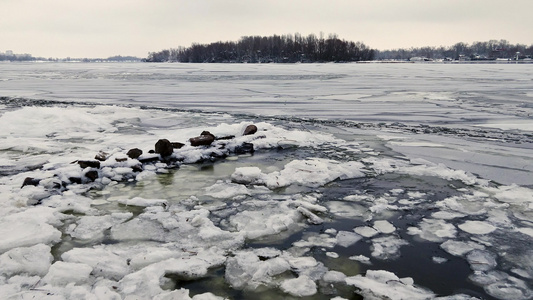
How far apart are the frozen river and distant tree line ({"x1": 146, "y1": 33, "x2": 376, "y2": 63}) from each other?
82.0 meters

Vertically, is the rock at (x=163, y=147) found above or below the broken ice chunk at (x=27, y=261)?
above

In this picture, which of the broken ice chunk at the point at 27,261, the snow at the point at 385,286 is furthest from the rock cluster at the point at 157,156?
the snow at the point at 385,286

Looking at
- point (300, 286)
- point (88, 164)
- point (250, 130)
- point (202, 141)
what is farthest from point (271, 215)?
point (250, 130)

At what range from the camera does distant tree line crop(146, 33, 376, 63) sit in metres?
90.1

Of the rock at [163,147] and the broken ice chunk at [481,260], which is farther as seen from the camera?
the rock at [163,147]

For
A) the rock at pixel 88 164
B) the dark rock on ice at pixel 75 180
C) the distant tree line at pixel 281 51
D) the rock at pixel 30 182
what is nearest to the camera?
the rock at pixel 30 182

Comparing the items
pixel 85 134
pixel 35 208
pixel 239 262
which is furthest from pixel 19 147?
pixel 239 262

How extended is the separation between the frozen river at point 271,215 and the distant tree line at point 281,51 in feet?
269

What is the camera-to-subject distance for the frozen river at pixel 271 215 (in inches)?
94.3

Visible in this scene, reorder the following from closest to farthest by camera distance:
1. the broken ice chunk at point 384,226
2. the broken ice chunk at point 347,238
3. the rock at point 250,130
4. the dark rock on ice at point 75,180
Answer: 1. the broken ice chunk at point 347,238
2. the broken ice chunk at point 384,226
3. the dark rock on ice at point 75,180
4. the rock at point 250,130

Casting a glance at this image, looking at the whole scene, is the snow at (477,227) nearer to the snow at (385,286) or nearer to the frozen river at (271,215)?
the frozen river at (271,215)

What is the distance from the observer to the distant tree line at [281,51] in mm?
90125

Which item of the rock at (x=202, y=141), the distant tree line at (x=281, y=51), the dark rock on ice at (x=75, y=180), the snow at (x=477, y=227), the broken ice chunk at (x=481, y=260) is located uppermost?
the distant tree line at (x=281, y=51)

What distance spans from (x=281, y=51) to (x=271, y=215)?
93350 mm
